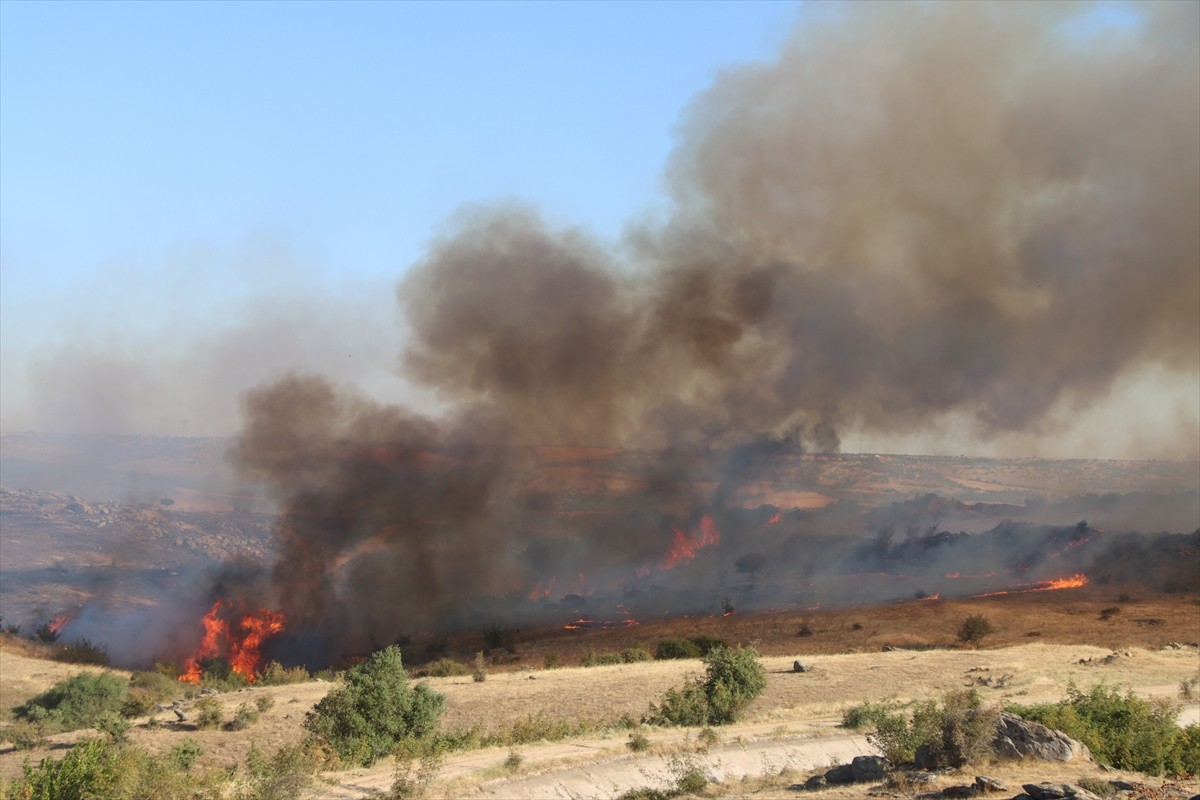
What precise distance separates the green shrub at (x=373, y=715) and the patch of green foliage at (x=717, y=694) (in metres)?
6.68

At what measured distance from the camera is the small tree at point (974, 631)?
169 ft

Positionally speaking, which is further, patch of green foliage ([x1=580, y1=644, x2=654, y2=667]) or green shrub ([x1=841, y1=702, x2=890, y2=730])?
patch of green foliage ([x1=580, y1=644, x2=654, y2=667])

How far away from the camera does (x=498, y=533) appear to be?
8075 centimetres

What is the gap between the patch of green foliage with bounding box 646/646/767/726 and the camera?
32.1 m

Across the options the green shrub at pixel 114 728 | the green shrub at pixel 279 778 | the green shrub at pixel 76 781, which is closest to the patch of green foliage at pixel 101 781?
the green shrub at pixel 76 781

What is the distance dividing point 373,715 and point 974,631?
106ft

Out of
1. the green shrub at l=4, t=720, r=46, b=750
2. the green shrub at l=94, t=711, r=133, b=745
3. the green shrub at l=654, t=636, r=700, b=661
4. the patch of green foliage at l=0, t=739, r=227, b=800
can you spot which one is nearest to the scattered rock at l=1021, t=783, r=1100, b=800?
the patch of green foliage at l=0, t=739, r=227, b=800

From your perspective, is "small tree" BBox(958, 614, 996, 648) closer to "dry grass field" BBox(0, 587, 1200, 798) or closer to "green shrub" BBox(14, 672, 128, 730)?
"dry grass field" BBox(0, 587, 1200, 798)

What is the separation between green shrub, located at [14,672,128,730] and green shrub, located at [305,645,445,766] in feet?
36.0

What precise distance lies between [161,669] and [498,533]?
31.2m

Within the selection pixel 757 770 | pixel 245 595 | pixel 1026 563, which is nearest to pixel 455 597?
pixel 245 595

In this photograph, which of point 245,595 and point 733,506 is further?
point 733,506

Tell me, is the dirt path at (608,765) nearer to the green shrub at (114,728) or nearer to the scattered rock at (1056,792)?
the scattered rock at (1056,792)

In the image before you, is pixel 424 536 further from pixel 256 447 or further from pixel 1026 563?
Result: pixel 1026 563
